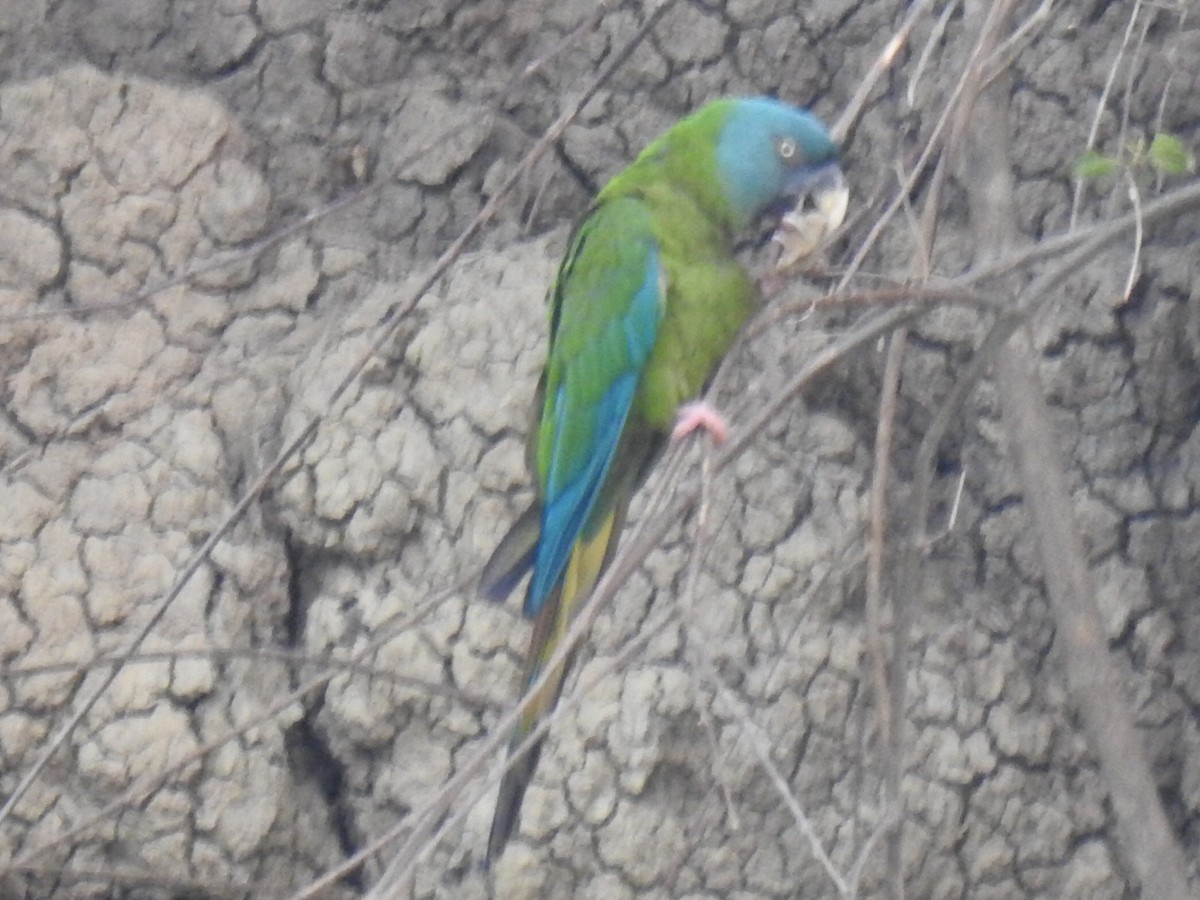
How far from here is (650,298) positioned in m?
2.70

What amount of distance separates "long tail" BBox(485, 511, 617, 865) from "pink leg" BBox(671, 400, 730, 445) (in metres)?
0.19

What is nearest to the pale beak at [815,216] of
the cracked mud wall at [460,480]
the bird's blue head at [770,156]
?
the bird's blue head at [770,156]

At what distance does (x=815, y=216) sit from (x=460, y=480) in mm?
750

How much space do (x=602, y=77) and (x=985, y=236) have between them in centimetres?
65

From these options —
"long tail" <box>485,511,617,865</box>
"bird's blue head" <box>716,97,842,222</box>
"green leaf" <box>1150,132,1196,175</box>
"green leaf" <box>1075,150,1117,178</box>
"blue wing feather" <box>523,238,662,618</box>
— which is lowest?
"long tail" <box>485,511,617,865</box>

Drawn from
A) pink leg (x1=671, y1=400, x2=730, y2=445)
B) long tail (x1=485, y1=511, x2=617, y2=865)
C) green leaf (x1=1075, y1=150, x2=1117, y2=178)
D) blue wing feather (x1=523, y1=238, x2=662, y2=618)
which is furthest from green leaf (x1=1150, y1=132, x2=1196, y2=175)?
long tail (x1=485, y1=511, x2=617, y2=865)

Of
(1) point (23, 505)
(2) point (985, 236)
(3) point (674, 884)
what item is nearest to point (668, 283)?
(2) point (985, 236)

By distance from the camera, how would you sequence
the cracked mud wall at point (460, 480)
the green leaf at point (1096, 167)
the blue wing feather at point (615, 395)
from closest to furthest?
1. the green leaf at point (1096, 167)
2. the blue wing feather at point (615, 395)
3. the cracked mud wall at point (460, 480)

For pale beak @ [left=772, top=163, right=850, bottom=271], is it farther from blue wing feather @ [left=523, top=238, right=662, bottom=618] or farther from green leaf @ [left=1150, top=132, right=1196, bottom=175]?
green leaf @ [left=1150, top=132, right=1196, bottom=175]

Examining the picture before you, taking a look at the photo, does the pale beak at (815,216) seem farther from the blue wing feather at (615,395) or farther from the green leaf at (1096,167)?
the green leaf at (1096,167)

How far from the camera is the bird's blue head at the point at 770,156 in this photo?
8.99 ft

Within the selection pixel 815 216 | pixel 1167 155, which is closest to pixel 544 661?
pixel 815 216

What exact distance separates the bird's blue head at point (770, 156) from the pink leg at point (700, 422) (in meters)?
0.35

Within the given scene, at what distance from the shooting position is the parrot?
2.67 metres
